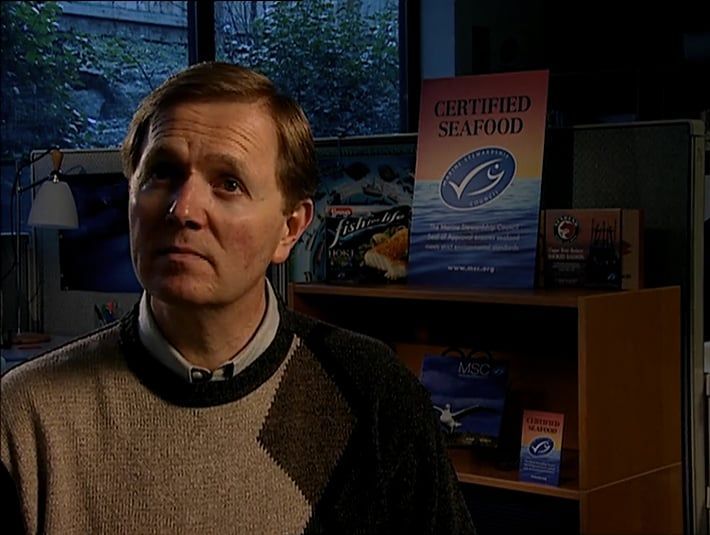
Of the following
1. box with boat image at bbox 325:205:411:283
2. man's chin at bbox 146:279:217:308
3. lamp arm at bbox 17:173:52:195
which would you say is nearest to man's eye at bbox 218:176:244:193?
Result: man's chin at bbox 146:279:217:308

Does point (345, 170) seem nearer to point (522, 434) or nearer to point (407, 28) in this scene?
point (522, 434)

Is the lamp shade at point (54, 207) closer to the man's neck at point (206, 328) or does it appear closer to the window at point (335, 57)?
the window at point (335, 57)

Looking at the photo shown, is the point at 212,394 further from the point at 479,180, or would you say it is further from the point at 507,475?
the point at 479,180

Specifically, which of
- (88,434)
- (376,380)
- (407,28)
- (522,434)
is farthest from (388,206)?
(407,28)

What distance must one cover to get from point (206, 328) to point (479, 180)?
55.7 inches

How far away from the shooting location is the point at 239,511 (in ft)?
3.69

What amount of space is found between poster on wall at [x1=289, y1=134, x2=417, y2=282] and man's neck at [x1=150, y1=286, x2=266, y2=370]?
1.43 metres

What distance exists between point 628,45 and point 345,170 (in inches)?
95.4

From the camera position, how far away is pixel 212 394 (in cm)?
114

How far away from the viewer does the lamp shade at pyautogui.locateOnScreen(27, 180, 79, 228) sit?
3.46m

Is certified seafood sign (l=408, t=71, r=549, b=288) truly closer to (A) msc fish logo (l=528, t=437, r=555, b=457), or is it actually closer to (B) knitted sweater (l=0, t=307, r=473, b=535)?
(A) msc fish logo (l=528, t=437, r=555, b=457)

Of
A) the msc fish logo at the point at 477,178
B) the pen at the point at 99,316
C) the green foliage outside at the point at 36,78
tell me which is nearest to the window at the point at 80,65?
the green foliage outside at the point at 36,78

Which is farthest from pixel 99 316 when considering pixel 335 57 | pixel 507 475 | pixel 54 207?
pixel 335 57

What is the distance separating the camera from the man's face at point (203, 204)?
1.10m
